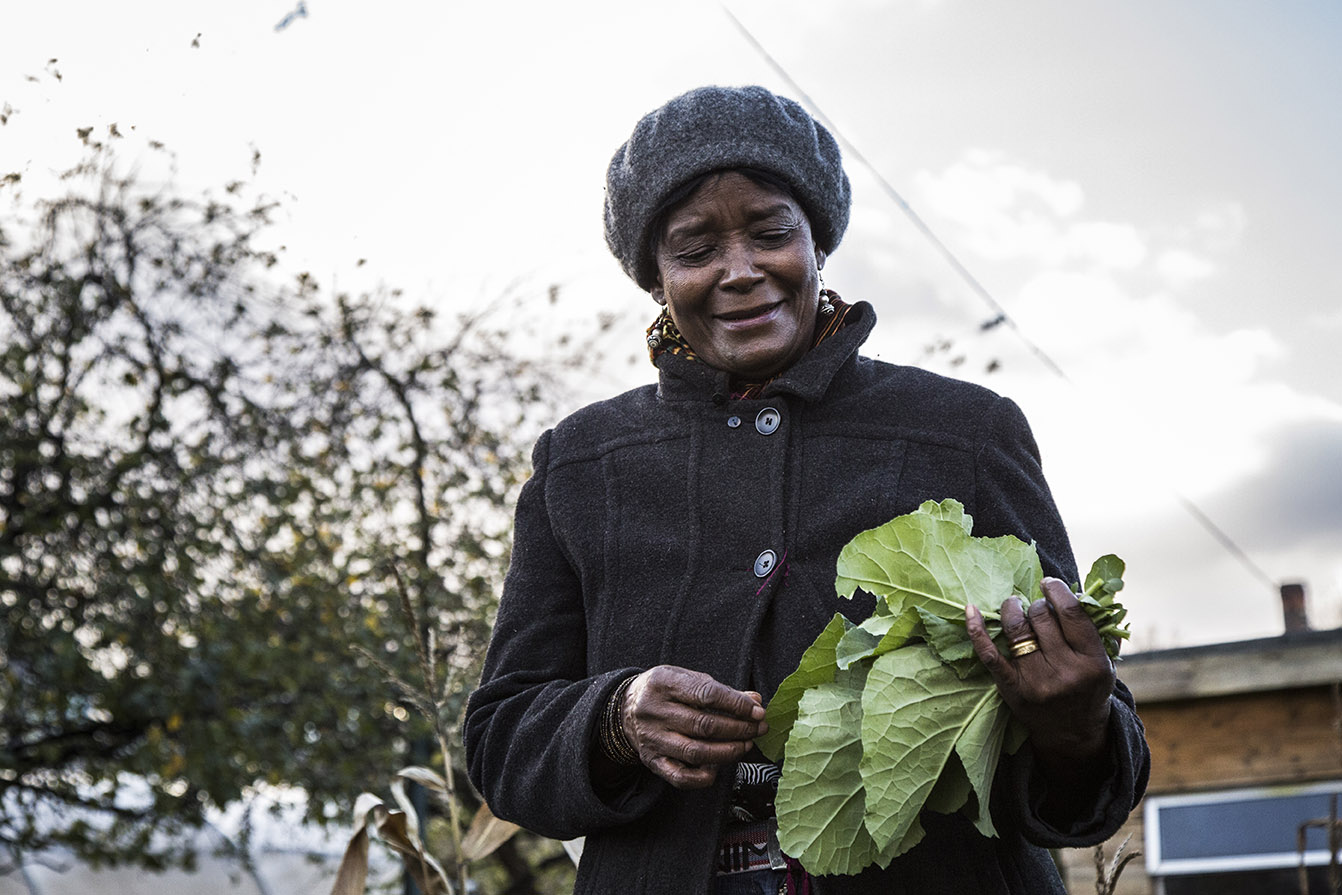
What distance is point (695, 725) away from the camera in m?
1.42

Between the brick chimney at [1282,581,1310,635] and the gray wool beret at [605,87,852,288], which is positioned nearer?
the gray wool beret at [605,87,852,288]

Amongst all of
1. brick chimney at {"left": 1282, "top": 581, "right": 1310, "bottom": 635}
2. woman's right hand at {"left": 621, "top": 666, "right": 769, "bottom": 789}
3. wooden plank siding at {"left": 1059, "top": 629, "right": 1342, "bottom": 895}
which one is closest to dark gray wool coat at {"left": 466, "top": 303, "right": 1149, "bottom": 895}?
woman's right hand at {"left": 621, "top": 666, "right": 769, "bottom": 789}

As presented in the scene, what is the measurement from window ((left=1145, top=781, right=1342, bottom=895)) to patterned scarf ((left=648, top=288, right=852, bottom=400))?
6.09 metres

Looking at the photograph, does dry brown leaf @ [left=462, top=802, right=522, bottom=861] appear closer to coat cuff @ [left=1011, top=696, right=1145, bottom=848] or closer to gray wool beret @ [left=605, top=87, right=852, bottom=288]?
gray wool beret @ [left=605, top=87, right=852, bottom=288]

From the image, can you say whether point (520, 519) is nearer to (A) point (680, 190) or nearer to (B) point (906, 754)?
(A) point (680, 190)

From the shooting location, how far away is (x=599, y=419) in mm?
1936

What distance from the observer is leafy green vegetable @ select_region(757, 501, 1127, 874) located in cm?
133

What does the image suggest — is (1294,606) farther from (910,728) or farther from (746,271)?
(910,728)

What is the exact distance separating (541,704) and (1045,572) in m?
0.64

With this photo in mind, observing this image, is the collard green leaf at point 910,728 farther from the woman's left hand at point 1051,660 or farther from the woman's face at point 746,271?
the woman's face at point 746,271

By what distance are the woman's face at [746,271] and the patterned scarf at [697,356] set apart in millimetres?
28

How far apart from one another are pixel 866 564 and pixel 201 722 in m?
5.52

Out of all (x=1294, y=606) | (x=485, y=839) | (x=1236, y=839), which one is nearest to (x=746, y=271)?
(x=485, y=839)

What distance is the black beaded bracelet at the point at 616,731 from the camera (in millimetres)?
1524
